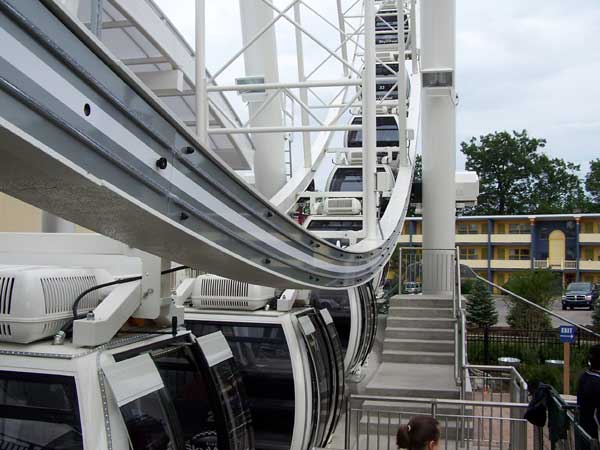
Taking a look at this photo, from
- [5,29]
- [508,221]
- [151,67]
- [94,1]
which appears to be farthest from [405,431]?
[508,221]

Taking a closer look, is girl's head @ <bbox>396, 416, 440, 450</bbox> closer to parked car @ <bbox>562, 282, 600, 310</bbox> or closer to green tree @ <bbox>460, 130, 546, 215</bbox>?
parked car @ <bbox>562, 282, 600, 310</bbox>

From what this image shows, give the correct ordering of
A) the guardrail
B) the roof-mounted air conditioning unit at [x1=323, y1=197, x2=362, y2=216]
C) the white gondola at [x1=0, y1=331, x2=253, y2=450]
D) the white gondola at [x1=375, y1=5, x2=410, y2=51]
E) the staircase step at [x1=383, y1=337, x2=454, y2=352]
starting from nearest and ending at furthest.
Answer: the white gondola at [x1=0, y1=331, x2=253, y2=450]
the guardrail
the staircase step at [x1=383, y1=337, x2=454, y2=352]
the roof-mounted air conditioning unit at [x1=323, y1=197, x2=362, y2=216]
the white gondola at [x1=375, y1=5, x2=410, y2=51]

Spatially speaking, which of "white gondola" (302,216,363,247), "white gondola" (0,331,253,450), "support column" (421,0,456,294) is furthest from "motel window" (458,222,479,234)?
"white gondola" (0,331,253,450)

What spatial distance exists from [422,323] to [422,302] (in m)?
0.66

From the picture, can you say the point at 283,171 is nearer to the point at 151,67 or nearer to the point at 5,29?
the point at 151,67

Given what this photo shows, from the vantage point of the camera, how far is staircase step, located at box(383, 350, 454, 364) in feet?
35.0

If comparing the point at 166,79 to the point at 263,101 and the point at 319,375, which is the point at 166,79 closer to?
the point at 263,101

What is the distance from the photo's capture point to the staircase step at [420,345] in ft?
35.9

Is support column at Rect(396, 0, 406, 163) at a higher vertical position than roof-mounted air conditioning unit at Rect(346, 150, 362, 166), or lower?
higher

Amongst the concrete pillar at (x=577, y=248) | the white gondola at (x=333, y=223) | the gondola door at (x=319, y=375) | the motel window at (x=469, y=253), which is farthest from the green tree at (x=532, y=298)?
the motel window at (x=469, y=253)

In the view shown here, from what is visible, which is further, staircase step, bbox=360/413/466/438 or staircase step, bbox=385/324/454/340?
staircase step, bbox=385/324/454/340

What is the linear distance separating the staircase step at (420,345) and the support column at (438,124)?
3.29 meters

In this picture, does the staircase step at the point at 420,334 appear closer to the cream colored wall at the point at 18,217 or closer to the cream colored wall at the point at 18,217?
the cream colored wall at the point at 18,217

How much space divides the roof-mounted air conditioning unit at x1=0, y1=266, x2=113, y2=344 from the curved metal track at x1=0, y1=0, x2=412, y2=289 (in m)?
0.63
